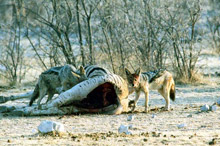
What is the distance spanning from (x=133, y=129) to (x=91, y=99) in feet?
6.93

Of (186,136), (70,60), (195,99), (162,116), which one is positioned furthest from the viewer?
(70,60)

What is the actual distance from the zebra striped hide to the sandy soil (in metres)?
0.23

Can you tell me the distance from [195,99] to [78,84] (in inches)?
132

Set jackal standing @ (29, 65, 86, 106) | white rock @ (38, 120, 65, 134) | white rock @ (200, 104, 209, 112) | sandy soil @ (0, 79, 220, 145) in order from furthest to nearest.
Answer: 1. jackal standing @ (29, 65, 86, 106)
2. white rock @ (200, 104, 209, 112)
3. white rock @ (38, 120, 65, 134)
4. sandy soil @ (0, 79, 220, 145)

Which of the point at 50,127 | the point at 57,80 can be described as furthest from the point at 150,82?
the point at 50,127

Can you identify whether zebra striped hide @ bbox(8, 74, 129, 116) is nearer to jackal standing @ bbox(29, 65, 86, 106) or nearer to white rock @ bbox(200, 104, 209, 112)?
jackal standing @ bbox(29, 65, 86, 106)

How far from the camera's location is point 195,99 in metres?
10.6

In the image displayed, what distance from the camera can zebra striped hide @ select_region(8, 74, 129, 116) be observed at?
8414mm

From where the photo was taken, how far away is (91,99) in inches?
347

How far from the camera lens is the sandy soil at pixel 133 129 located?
583cm

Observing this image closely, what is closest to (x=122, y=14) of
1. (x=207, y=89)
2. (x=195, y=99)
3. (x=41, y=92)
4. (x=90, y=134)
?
(x=207, y=89)

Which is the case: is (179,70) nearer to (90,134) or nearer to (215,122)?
(215,122)

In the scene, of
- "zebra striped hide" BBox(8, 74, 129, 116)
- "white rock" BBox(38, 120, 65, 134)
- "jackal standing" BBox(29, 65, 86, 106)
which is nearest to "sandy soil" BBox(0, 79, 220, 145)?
"white rock" BBox(38, 120, 65, 134)

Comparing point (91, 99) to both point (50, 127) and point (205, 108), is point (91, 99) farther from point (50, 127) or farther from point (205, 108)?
point (50, 127)
